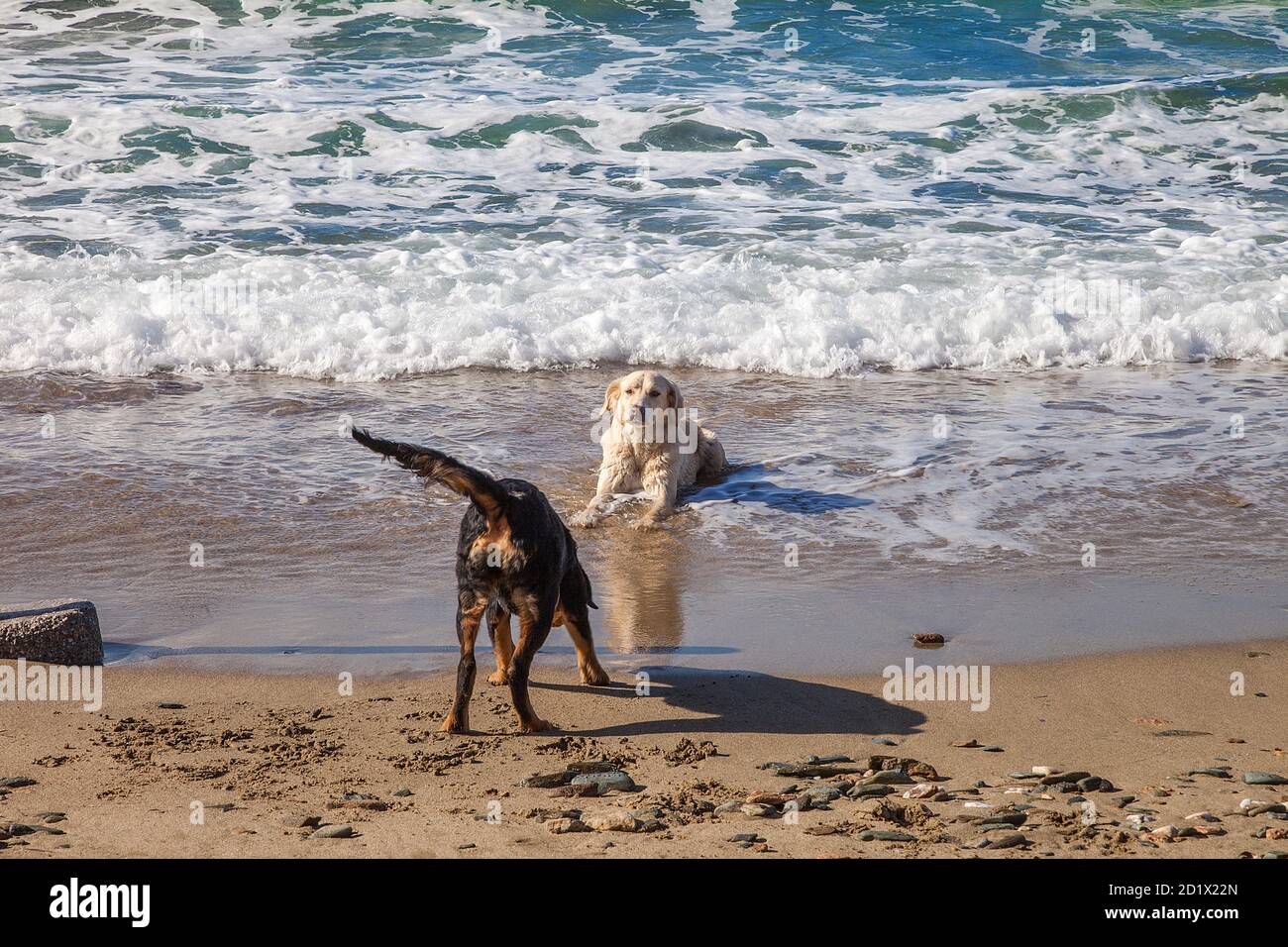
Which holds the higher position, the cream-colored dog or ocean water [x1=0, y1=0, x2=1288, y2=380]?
ocean water [x1=0, y1=0, x2=1288, y2=380]

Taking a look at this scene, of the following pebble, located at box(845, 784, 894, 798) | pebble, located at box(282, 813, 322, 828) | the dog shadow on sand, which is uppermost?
pebble, located at box(282, 813, 322, 828)

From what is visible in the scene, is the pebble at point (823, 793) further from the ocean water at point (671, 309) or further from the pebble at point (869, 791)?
the ocean water at point (671, 309)

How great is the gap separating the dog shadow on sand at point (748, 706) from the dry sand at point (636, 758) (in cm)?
1

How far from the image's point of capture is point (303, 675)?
19.6 feet

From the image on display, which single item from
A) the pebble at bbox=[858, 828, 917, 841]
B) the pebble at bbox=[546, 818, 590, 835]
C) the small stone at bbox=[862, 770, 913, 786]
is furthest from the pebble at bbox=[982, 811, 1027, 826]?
the pebble at bbox=[546, 818, 590, 835]

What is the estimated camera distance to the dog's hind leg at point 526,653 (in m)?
5.40

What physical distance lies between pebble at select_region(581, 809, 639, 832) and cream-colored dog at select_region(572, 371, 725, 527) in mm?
4429

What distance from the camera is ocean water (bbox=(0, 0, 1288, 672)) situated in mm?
7328

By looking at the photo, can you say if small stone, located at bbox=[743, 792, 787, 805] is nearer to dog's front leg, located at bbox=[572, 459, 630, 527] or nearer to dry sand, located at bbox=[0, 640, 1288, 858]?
dry sand, located at bbox=[0, 640, 1288, 858]

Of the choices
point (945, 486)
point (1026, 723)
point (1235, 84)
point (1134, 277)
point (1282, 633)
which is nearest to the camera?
point (1026, 723)

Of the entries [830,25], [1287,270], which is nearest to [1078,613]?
[1287,270]

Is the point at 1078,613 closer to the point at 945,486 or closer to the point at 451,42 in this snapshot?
the point at 945,486

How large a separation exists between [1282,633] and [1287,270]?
9.32m

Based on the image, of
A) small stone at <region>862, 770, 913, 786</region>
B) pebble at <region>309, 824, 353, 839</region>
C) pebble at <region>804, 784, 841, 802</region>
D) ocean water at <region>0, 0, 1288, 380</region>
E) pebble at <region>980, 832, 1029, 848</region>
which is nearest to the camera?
pebble at <region>980, 832, 1029, 848</region>
